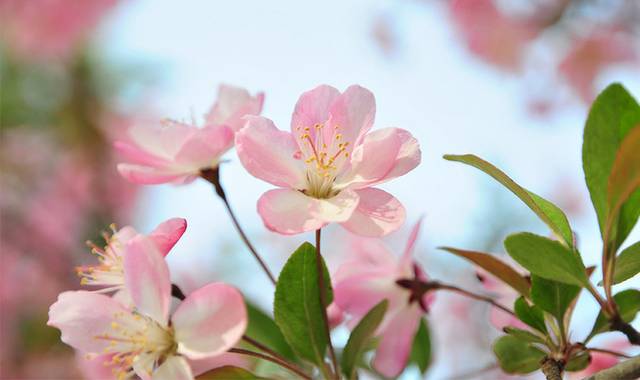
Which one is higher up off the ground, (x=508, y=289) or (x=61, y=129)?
(x=508, y=289)

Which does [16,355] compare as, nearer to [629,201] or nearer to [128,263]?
[128,263]

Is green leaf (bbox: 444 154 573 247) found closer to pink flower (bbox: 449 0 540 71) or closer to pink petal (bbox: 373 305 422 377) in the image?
pink petal (bbox: 373 305 422 377)

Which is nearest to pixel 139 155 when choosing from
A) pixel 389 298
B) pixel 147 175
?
pixel 147 175

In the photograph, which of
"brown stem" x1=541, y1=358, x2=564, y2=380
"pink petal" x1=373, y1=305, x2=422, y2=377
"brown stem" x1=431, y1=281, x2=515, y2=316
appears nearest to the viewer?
"brown stem" x1=541, y1=358, x2=564, y2=380

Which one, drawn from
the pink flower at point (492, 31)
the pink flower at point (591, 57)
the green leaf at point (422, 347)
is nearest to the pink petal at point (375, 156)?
the green leaf at point (422, 347)

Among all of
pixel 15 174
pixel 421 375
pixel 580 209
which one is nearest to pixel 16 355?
pixel 15 174

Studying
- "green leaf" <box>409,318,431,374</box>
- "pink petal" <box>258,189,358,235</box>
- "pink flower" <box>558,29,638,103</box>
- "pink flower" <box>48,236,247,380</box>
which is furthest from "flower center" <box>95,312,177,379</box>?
"pink flower" <box>558,29,638,103</box>

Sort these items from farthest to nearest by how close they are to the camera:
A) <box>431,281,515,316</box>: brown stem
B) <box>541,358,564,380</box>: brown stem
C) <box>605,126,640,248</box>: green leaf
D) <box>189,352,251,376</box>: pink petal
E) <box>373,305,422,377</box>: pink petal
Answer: <box>189,352,251,376</box>: pink petal → <box>373,305,422,377</box>: pink petal → <box>431,281,515,316</box>: brown stem → <box>541,358,564,380</box>: brown stem → <box>605,126,640,248</box>: green leaf
